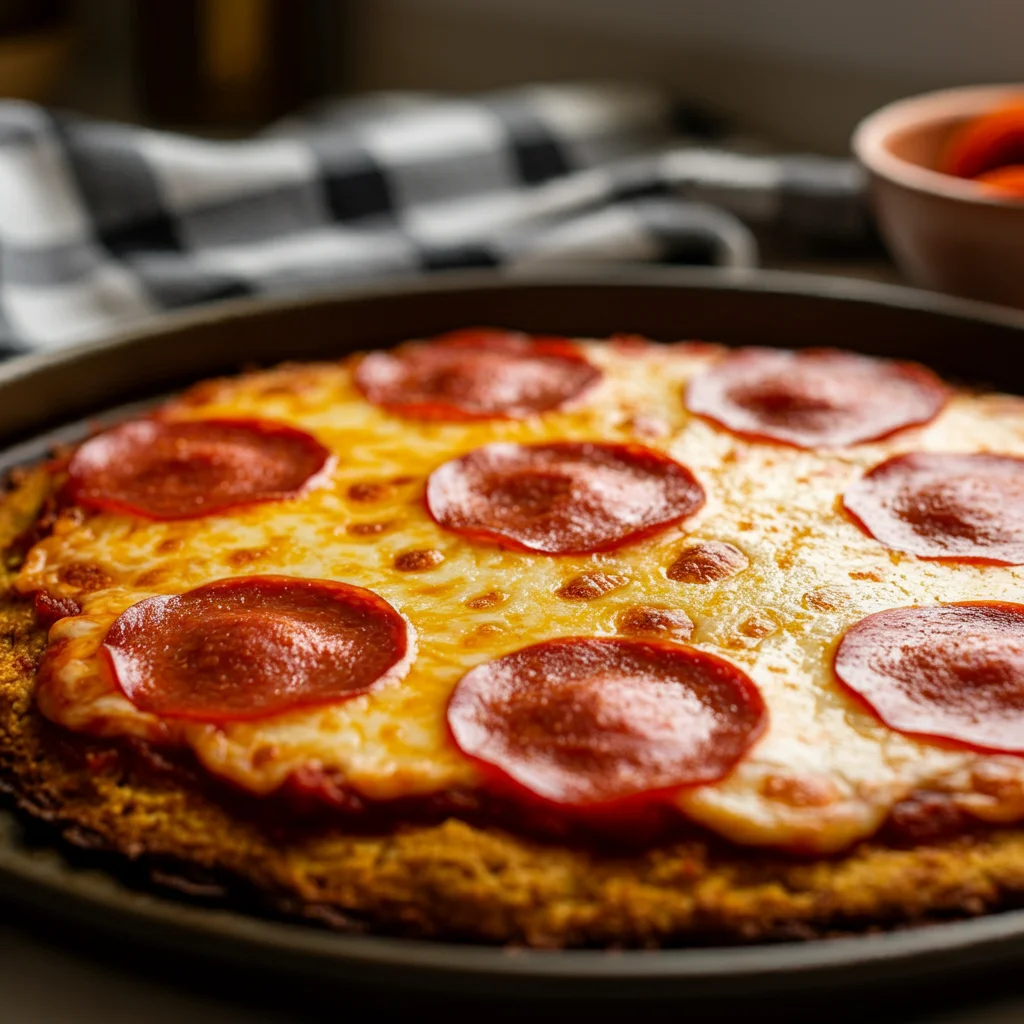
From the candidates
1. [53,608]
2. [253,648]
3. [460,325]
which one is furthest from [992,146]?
[53,608]

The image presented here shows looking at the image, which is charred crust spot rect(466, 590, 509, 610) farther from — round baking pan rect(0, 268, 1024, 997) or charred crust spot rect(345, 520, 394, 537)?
round baking pan rect(0, 268, 1024, 997)

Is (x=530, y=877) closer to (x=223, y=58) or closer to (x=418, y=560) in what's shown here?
(x=418, y=560)

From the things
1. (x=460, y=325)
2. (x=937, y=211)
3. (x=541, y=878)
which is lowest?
(x=541, y=878)

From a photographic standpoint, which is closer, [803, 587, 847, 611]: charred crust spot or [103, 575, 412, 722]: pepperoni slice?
[103, 575, 412, 722]: pepperoni slice

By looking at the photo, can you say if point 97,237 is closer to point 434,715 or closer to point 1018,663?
point 434,715

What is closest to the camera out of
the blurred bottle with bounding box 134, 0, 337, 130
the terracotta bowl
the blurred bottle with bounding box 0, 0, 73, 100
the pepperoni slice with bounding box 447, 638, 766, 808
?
the pepperoni slice with bounding box 447, 638, 766, 808

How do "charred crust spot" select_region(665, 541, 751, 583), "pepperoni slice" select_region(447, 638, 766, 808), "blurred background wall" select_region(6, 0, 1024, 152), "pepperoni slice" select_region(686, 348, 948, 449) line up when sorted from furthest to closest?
"blurred background wall" select_region(6, 0, 1024, 152)
"pepperoni slice" select_region(686, 348, 948, 449)
"charred crust spot" select_region(665, 541, 751, 583)
"pepperoni slice" select_region(447, 638, 766, 808)

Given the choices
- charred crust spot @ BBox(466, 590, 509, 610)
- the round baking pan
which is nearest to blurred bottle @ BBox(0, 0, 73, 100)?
the round baking pan
